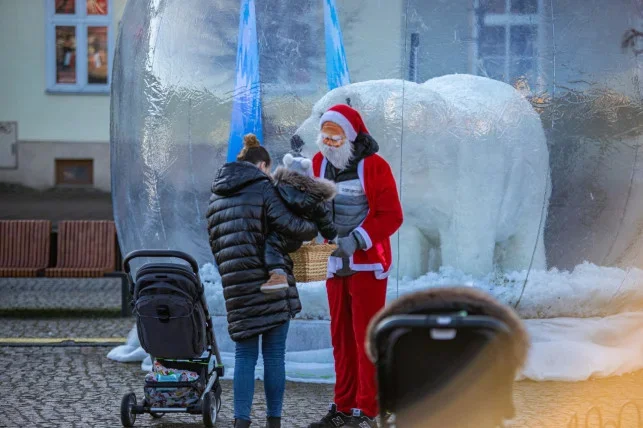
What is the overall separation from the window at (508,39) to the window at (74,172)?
44.9ft

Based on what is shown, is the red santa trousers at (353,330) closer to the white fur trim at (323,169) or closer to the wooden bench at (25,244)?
the white fur trim at (323,169)

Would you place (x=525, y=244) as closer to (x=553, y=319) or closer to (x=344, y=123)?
→ (x=553, y=319)

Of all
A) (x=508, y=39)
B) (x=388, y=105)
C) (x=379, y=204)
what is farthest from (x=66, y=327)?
(x=379, y=204)

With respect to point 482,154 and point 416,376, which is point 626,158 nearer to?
point 482,154

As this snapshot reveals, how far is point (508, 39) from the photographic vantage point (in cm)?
870

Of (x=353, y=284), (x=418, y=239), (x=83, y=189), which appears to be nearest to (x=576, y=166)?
(x=418, y=239)

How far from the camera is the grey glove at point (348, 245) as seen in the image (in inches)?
278

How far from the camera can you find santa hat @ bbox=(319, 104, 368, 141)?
7.23m

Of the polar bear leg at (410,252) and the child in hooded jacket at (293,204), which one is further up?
the child in hooded jacket at (293,204)

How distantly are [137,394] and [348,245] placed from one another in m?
2.05

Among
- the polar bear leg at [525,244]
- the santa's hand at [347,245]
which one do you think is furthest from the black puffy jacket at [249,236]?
the polar bear leg at [525,244]

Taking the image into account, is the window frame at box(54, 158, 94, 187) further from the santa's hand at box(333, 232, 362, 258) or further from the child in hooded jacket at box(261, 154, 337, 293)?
the child in hooded jacket at box(261, 154, 337, 293)

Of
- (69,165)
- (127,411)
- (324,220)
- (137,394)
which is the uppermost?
(324,220)

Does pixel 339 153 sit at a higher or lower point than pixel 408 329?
higher
